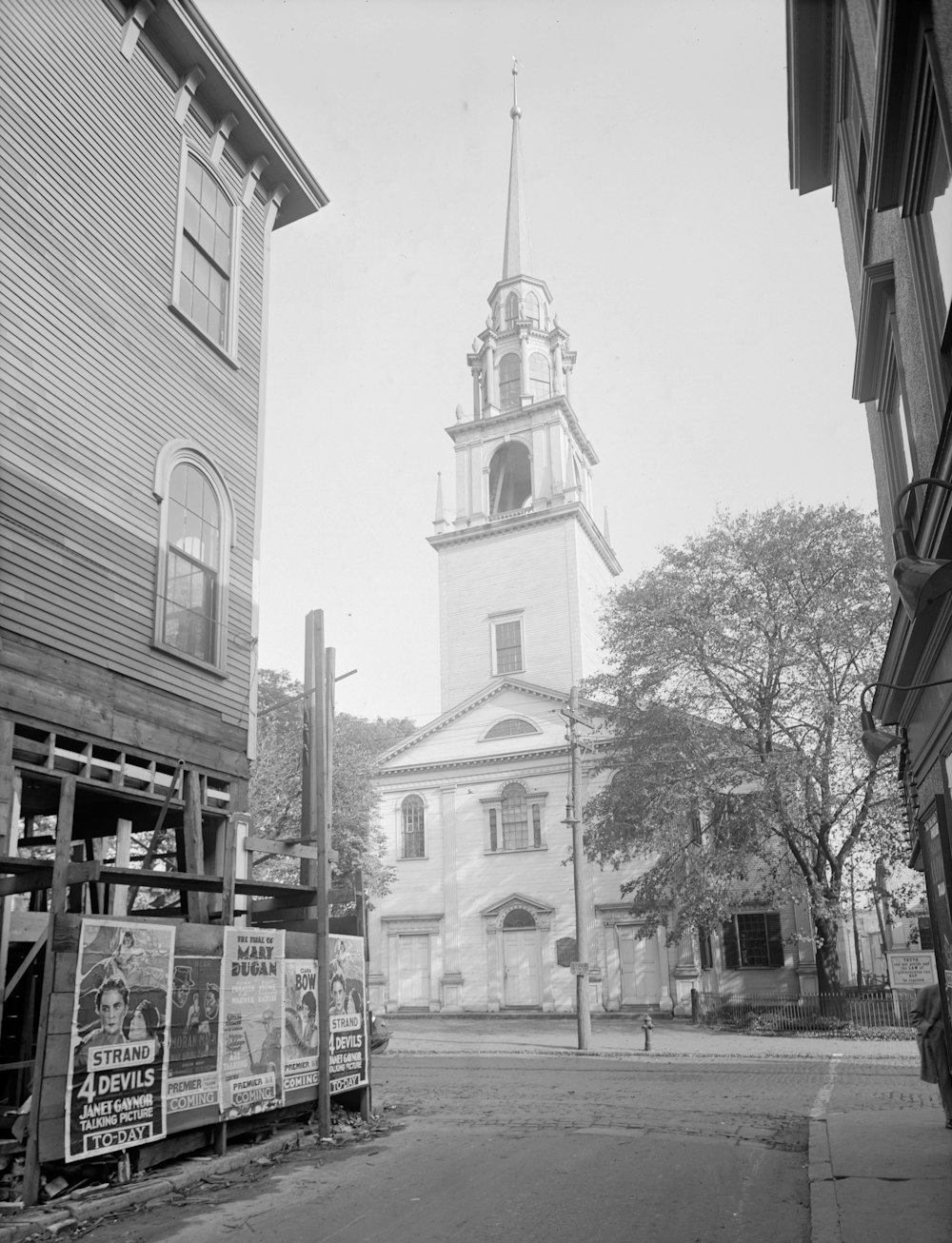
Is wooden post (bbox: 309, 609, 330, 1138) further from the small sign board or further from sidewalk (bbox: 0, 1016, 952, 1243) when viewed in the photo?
the small sign board

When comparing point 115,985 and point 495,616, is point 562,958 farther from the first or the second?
point 115,985

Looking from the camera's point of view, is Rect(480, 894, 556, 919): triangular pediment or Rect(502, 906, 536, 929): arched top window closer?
Rect(480, 894, 556, 919): triangular pediment

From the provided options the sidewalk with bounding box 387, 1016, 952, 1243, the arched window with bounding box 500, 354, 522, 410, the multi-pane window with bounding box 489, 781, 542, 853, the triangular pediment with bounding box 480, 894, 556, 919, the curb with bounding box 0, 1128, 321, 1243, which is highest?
the arched window with bounding box 500, 354, 522, 410

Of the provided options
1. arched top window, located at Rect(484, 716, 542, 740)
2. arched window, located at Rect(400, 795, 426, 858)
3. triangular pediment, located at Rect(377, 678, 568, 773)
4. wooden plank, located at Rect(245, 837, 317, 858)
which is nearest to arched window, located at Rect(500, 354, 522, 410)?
triangular pediment, located at Rect(377, 678, 568, 773)

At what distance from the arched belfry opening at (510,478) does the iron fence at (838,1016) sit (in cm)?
2570

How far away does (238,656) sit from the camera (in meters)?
12.8

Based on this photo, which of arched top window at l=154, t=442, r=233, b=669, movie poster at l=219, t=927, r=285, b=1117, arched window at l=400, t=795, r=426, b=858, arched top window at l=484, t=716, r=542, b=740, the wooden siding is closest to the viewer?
movie poster at l=219, t=927, r=285, b=1117

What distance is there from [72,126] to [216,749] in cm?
692

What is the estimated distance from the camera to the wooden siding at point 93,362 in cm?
980

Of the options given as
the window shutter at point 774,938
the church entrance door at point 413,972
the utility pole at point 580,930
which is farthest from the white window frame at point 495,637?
the utility pole at point 580,930

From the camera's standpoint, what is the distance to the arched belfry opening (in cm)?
4925

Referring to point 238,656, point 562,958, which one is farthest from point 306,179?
point 562,958

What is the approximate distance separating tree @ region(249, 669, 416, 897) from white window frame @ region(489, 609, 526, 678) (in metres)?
6.78

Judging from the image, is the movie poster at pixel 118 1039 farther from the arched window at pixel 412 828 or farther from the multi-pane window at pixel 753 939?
the arched window at pixel 412 828
